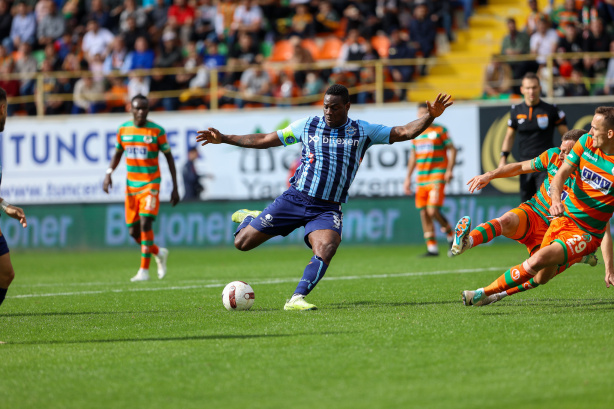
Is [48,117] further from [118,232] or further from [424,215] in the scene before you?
[424,215]

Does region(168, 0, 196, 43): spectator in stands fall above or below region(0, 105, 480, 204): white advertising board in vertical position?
above

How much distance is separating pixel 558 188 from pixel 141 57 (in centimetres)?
1700

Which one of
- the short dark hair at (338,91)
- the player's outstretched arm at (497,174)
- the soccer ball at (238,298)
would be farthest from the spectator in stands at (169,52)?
the player's outstretched arm at (497,174)

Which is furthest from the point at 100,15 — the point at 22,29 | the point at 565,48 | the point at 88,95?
the point at 565,48

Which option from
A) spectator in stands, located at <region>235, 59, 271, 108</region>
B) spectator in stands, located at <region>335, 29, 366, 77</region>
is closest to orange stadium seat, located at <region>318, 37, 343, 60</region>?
spectator in stands, located at <region>335, 29, 366, 77</region>

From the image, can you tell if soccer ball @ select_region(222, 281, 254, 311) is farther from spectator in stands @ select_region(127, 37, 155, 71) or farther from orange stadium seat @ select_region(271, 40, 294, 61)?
spectator in stands @ select_region(127, 37, 155, 71)

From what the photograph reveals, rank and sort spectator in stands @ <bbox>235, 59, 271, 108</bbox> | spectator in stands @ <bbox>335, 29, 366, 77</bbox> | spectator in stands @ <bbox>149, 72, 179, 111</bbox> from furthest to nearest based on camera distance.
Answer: spectator in stands @ <bbox>149, 72, 179, 111</bbox>, spectator in stands @ <bbox>235, 59, 271, 108</bbox>, spectator in stands @ <bbox>335, 29, 366, 77</bbox>

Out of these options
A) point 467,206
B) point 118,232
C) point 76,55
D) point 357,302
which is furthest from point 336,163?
point 76,55

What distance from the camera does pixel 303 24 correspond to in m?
21.8

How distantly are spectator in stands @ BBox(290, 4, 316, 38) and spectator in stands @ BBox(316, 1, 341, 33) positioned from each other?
23 cm

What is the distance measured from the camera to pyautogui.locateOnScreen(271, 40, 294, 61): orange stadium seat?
2212 centimetres

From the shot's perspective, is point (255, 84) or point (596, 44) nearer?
point (596, 44)

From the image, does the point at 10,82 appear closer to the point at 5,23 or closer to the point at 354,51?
the point at 5,23

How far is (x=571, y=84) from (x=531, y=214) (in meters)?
11.8
